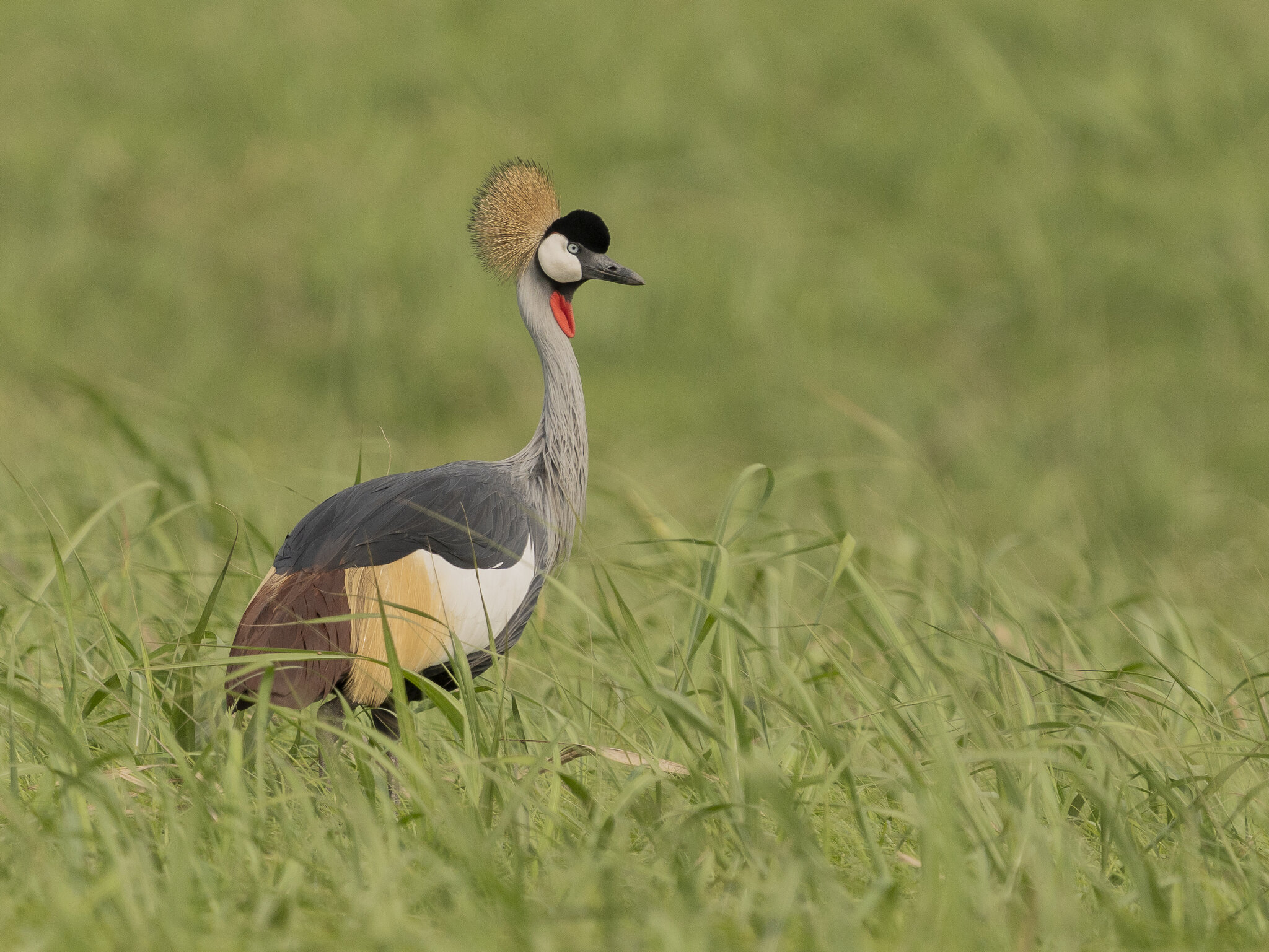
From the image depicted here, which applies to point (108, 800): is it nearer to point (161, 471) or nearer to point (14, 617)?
point (14, 617)

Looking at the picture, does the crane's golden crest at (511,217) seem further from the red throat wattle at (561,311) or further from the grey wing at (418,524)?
the grey wing at (418,524)

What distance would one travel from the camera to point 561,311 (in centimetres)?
348

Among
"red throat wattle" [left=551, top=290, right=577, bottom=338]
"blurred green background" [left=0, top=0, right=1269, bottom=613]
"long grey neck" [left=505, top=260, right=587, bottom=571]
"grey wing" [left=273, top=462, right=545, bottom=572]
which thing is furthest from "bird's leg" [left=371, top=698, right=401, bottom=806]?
"blurred green background" [left=0, top=0, right=1269, bottom=613]

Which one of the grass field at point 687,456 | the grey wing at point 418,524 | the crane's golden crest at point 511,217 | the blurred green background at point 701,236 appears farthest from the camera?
the blurred green background at point 701,236

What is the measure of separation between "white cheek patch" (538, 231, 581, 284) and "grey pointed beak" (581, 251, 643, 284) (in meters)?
0.02

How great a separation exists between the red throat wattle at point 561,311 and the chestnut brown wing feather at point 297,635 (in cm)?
90

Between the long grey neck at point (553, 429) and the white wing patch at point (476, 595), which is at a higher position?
the long grey neck at point (553, 429)

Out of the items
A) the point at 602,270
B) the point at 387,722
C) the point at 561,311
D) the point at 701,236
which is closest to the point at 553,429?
the point at 561,311

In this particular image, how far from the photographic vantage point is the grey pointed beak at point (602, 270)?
11.4ft

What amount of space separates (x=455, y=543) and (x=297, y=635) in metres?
0.40

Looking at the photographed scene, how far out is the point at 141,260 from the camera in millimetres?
8891

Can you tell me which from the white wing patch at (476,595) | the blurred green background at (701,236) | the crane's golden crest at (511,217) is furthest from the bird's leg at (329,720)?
the blurred green background at (701,236)

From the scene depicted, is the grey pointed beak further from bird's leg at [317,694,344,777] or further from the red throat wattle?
bird's leg at [317,694,344,777]

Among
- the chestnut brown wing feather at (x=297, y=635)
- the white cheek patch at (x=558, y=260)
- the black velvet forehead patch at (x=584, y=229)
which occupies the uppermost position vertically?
the black velvet forehead patch at (x=584, y=229)
